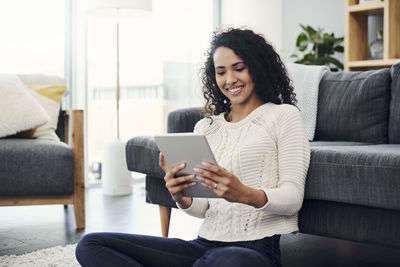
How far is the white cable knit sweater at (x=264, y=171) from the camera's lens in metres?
1.31

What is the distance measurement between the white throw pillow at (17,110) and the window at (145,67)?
131 centimetres

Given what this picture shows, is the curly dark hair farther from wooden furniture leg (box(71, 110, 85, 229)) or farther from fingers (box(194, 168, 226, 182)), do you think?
wooden furniture leg (box(71, 110, 85, 229))

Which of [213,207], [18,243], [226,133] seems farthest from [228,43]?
[18,243]

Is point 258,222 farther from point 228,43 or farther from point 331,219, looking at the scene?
point 228,43

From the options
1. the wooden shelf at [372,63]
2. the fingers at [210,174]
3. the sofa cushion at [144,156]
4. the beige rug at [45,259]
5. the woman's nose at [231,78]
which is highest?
the wooden shelf at [372,63]

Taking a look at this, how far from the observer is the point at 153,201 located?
223 centimetres

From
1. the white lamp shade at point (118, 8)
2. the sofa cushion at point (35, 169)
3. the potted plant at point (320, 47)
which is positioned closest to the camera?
the sofa cushion at point (35, 169)

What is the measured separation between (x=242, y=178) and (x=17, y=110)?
162 cm

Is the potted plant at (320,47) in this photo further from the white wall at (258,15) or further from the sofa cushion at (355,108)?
the sofa cushion at (355,108)

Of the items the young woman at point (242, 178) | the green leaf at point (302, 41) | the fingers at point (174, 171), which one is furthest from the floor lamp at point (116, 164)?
the fingers at point (174, 171)

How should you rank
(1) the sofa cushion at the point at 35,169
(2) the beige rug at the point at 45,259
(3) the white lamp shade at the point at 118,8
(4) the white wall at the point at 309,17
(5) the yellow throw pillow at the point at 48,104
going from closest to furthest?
(2) the beige rug at the point at 45,259
(1) the sofa cushion at the point at 35,169
(5) the yellow throw pillow at the point at 48,104
(3) the white lamp shade at the point at 118,8
(4) the white wall at the point at 309,17

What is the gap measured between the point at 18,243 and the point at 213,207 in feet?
4.07

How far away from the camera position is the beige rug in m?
1.90

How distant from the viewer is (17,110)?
259 centimetres
